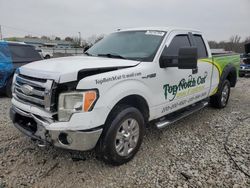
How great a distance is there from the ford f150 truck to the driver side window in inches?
0.7

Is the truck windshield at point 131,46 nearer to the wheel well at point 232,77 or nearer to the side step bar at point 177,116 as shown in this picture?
the side step bar at point 177,116

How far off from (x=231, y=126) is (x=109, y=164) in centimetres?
293

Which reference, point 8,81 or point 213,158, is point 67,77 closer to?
point 213,158

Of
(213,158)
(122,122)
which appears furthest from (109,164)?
(213,158)

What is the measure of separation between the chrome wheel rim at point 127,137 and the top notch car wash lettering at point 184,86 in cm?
84

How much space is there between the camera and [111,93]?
8.70 feet

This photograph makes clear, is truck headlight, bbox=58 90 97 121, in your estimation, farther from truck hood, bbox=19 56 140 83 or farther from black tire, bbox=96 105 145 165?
black tire, bbox=96 105 145 165

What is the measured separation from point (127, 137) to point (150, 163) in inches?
20.6

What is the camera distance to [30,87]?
272cm

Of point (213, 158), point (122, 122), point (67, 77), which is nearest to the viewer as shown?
point (67, 77)

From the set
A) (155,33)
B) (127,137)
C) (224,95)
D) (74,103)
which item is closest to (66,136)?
(74,103)

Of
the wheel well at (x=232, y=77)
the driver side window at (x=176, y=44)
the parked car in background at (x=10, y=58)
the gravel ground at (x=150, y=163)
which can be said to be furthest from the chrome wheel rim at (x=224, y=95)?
the parked car in background at (x=10, y=58)

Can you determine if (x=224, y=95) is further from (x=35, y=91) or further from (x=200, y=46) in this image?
(x=35, y=91)

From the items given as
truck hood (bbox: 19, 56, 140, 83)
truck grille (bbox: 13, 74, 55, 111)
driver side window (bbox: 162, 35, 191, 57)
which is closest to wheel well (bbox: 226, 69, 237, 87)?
driver side window (bbox: 162, 35, 191, 57)
